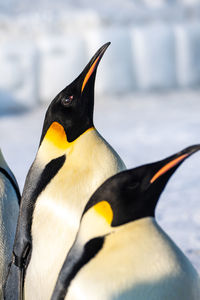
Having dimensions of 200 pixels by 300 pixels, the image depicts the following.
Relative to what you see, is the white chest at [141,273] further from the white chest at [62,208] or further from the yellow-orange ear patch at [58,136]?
the yellow-orange ear patch at [58,136]

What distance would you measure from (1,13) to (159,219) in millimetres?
5142

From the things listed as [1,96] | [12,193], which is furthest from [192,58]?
[12,193]

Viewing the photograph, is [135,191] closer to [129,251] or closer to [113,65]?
[129,251]

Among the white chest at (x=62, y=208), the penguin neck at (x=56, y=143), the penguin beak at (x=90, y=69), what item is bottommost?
the white chest at (x=62, y=208)

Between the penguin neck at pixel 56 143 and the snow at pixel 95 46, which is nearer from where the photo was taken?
the penguin neck at pixel 56 143

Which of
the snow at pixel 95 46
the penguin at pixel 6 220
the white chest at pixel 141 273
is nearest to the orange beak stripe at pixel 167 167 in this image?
the white chest at pixel 141 273

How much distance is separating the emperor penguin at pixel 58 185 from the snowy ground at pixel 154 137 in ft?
2.75

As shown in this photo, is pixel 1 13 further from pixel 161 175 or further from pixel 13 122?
pixel 161 175

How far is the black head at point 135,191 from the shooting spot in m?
1.32

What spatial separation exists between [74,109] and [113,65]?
209 inches

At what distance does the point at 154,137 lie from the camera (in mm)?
5164

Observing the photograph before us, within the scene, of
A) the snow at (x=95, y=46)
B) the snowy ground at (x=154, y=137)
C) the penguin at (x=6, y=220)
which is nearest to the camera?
the penguin at (x=6, y=220)

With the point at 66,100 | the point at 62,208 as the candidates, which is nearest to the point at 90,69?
the point at 66,100

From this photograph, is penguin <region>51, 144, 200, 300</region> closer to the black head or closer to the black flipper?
the black head
